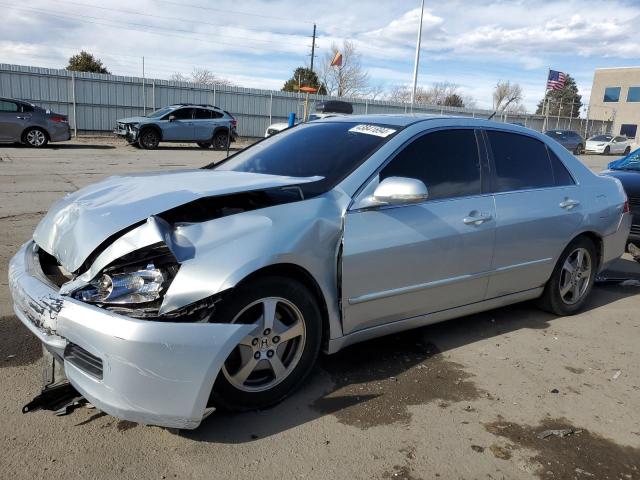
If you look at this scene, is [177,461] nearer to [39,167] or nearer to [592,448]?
[592,448]

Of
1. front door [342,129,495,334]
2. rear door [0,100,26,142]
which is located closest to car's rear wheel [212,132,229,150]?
rear door [0,100,26,142]

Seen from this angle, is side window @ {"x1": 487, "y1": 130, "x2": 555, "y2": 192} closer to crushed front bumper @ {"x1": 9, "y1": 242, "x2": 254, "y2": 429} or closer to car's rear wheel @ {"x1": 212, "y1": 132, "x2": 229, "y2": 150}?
crushed front bumper @ {"x1": 9, "y1": 242, "x2": 254, "y2": 429}

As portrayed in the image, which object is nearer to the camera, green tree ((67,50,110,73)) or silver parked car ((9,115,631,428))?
silver parked car ((9,115,631,428))

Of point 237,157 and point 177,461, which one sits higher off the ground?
point 237,157

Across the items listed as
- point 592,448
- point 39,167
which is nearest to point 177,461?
point 592,448

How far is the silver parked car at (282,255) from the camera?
2.54 meters

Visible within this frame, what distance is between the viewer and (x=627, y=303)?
540cm

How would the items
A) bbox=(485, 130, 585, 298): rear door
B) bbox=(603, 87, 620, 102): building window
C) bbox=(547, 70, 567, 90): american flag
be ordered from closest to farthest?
bbox=(485, 130, 585, 298): rear door < bbox=(547, 70, 567, 90): american flag < bbox=(603, 87, 620, 102): building window

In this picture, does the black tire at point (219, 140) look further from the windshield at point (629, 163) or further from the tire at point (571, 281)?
the tire at point (571, 281)

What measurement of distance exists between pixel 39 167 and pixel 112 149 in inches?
270

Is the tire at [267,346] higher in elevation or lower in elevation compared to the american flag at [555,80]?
lower

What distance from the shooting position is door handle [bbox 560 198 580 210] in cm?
452

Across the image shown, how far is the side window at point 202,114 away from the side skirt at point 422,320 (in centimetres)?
1834

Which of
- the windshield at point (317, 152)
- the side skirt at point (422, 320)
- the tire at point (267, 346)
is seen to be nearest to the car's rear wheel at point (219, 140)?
the windshield at point (317, 152)
